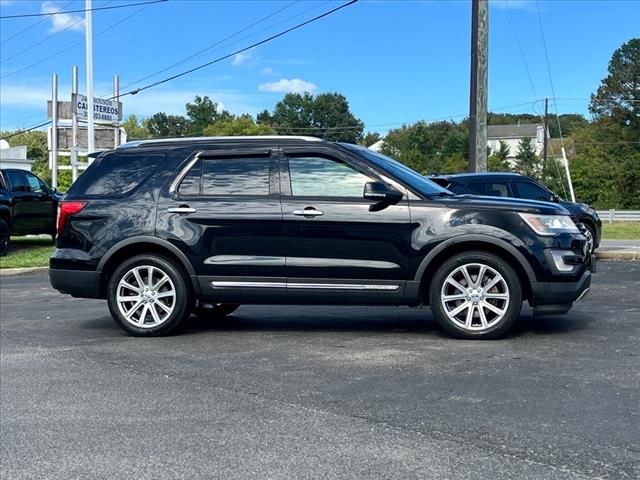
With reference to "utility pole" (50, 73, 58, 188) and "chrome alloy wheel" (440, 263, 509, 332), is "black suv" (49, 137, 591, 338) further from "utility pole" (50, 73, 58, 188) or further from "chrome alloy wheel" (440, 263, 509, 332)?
"utility pole" (50, 73, 58, 188)

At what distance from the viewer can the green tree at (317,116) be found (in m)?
98.7

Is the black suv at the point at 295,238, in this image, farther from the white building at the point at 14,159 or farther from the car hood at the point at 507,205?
the white building at the point at 14,159

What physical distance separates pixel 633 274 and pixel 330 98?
90.8 m

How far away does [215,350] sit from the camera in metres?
6.45

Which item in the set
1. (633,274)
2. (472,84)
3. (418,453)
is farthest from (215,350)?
(472,84)

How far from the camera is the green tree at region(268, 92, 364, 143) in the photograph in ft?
324

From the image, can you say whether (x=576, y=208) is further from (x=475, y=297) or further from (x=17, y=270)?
(x=17, y=270)

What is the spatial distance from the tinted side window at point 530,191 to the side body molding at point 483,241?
21.3 feet

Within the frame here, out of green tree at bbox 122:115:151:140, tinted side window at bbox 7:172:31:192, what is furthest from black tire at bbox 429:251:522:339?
green tree at bbox 122:115:151:140

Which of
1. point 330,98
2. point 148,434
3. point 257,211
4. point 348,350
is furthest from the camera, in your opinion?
point 330,98

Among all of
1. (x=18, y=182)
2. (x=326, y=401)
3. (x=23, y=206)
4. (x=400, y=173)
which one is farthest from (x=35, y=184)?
(x=326, y=401)

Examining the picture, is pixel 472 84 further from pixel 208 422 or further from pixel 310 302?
pixel 208 422

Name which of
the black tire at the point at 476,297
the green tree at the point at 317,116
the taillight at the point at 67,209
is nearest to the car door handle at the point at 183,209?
the taillight at the point at 67,209

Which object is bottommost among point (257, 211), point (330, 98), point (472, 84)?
point (257, 211)
